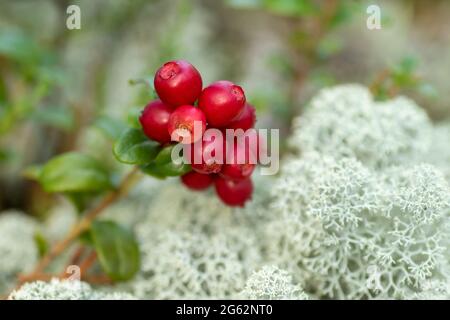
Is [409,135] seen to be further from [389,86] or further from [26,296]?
[26,296]

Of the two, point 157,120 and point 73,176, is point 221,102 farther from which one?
point 73,176

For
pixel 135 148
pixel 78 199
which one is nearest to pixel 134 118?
pixel 135 148

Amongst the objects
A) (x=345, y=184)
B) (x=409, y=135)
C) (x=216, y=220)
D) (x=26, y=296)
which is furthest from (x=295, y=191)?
(x=26, y=296)

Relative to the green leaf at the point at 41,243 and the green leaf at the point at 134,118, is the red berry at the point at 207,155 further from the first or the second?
the green leaf at the point at 41,243

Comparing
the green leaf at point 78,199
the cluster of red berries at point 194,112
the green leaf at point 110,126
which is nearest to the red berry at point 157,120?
the cluster of red berries at point 194,112

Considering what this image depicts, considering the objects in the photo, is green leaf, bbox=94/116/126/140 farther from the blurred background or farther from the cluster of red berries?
the cluster of red berries

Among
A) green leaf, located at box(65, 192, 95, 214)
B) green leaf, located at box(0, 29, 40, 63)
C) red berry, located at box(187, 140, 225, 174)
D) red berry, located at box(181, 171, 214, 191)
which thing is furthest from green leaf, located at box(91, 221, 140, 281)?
green leaf, located at box(0, 29, 40, 63)

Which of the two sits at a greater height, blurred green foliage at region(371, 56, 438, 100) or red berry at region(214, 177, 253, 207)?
blurred green foliage at region(371, 56, 438, 100)
